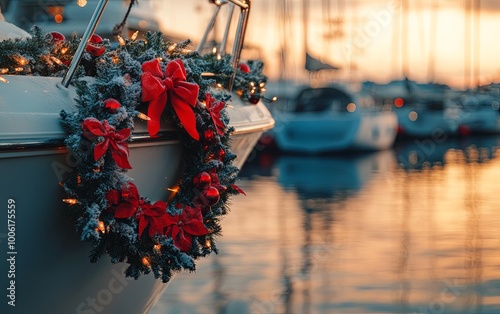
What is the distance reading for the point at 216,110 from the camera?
14.6 feet

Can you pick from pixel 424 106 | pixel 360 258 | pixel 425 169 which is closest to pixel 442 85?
pixel 424 106

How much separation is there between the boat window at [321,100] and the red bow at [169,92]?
22357 mm

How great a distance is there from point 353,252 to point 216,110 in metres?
4.60

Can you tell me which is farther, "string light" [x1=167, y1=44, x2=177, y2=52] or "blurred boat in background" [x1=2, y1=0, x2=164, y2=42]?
"blurred boat in background" [x1=2, y1=0, x2=164, y2=42]

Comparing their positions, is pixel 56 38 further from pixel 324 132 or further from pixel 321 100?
pixel 321 100

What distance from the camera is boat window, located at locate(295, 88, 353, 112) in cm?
2662

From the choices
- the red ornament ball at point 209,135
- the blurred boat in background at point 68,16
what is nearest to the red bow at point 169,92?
the red ornament ball at point 209,135

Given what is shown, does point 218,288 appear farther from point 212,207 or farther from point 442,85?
point 442,85

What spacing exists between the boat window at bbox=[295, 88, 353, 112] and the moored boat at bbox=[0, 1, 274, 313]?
22306 millimetres

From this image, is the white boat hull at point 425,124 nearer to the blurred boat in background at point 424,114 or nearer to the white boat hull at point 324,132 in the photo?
the blurred boat in background at point 424,114

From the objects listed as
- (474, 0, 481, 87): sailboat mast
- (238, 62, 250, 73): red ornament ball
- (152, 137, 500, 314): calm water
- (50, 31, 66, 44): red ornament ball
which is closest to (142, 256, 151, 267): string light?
(50, 31, 66, 44): red ornament ball

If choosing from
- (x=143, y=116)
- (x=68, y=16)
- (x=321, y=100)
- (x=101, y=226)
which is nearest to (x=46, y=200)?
A: (x=101, y=226)

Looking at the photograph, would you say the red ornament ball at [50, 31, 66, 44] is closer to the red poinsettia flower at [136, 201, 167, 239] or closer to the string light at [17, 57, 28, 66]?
the string light at [17, 57, 28, 66]

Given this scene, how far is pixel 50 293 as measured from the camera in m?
4.03
